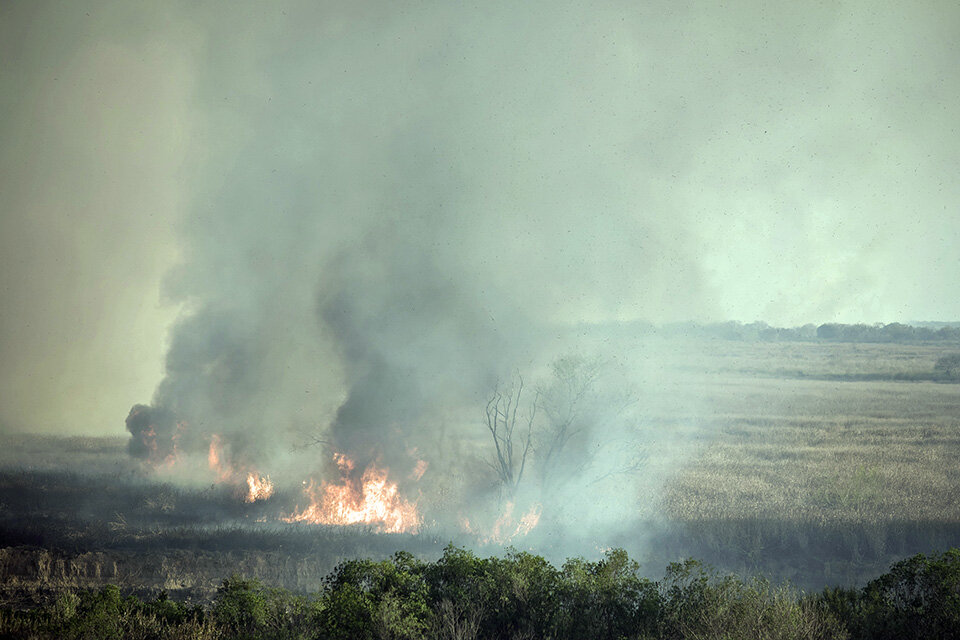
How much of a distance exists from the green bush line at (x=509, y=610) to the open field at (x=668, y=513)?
937cm

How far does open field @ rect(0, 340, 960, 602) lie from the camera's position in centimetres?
3284

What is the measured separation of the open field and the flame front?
2223 millimetres

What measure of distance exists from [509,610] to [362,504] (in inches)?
983

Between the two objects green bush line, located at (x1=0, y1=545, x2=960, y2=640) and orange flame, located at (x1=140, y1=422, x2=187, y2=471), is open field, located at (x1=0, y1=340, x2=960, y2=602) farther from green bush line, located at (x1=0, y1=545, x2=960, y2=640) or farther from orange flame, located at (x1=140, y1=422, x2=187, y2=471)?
green bush line, located at (x1=0, y1=545, x2=960, y2=640)

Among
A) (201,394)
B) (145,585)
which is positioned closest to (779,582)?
(145,585)

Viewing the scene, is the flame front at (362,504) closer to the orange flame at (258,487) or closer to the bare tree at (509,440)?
the orange flame at (258,487)

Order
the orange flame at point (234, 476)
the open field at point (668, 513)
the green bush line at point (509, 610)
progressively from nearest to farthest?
the green bush line at point (509, 610)
the open field at point (668, 513)
the orange flame at point (234, 476)

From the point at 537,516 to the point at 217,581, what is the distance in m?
18.6

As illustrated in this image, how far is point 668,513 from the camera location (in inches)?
1681

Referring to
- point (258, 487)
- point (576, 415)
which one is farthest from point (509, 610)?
point (258, 487)

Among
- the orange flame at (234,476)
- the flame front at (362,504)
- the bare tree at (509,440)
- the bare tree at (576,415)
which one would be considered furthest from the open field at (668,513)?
the bare tree at (509,440)

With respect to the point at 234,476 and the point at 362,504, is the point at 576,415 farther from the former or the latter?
the point at 234,476

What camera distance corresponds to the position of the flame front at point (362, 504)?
1698 inches

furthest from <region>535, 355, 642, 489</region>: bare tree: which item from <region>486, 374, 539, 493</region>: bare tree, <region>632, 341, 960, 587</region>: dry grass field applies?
<region>632, 341, 960, 587</region>: dry grass field
